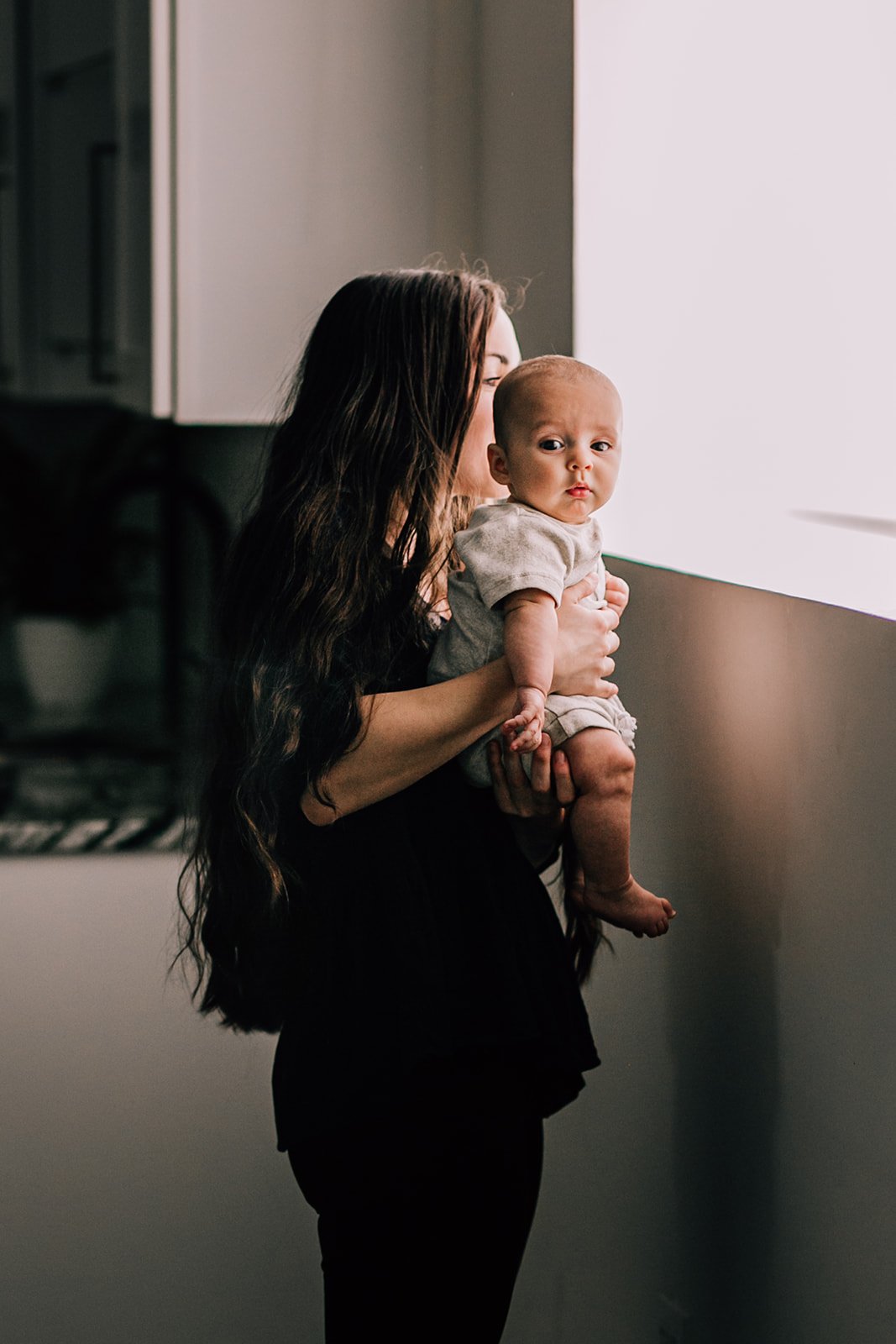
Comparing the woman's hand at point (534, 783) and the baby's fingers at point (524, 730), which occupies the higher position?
the baby's fingers at point (524, 730)

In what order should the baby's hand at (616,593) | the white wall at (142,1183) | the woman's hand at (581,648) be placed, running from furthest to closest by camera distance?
the white wall at (142,1183) → the baby's hand at (616,593) → the woman's hand at (581,648)

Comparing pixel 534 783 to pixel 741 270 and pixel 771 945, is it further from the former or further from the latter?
pixel 741 270

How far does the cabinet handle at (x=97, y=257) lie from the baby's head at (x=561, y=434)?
1293 millimetres

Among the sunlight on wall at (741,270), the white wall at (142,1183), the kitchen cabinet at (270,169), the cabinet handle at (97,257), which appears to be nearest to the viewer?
the sunlight on wall at (741,270)

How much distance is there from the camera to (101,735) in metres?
2.27

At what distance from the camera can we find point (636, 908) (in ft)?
3.31

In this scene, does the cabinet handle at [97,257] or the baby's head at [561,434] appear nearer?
the baby's head at [561,434]

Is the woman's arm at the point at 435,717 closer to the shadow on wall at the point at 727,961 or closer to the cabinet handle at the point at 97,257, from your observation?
the shadow on wall at the point at 727,961

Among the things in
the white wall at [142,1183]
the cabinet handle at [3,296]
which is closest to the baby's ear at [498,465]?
the white wall at [142,1183]

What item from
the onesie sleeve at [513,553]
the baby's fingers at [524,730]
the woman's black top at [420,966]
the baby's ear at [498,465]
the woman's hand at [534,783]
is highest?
the baby's ear at [498,465]

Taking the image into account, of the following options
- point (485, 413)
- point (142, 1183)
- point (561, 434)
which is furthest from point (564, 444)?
point (142, 1183)

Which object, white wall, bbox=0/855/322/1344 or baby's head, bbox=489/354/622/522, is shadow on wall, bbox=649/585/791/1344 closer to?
baby's head, bbox=489/354/622/522

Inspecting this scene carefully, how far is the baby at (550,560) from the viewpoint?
93 centimetres

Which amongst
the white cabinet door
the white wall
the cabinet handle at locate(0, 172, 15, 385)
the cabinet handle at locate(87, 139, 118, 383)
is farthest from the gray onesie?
the cabinet handle at locate(0, 172, 15, 385)
